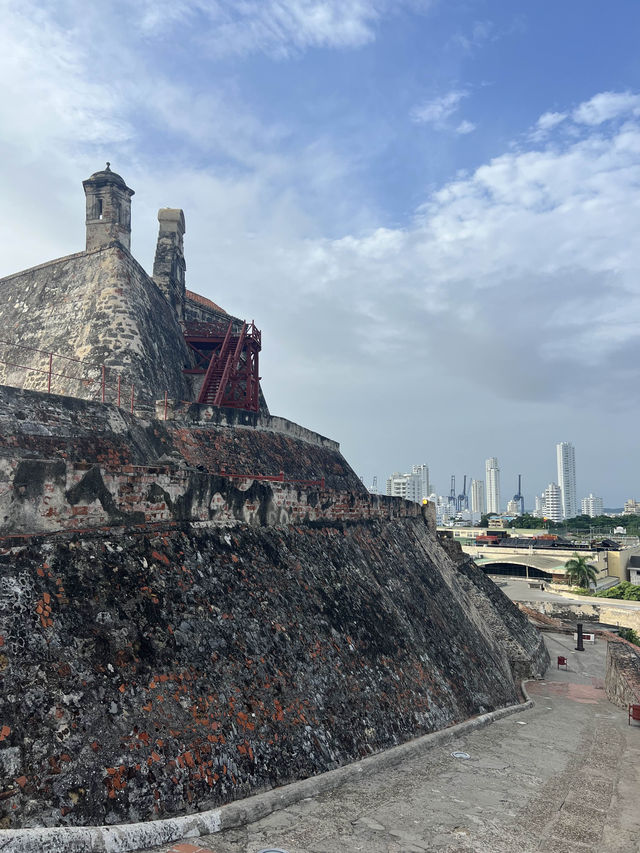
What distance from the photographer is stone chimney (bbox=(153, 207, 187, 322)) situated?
2430 centimetres

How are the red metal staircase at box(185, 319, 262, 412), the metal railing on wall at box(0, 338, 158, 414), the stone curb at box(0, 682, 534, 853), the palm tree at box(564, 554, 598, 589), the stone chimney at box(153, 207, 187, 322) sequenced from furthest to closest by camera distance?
the palm tree at box(564, 554, 598, 589) < the stone chimney at box(153, 207, 187, 322) < the red metal staircase at box(185, 319, 262, 412) < the metal railing on wall at box(0, 338, 158, 414) < the stone curb at box(0, 682, 534, 853)

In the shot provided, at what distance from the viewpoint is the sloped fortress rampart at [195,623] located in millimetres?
4840

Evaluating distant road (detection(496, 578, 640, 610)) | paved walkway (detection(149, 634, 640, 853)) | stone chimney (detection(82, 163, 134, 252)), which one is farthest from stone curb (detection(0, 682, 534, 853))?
distant road (detection(496, 578, 640, 610))

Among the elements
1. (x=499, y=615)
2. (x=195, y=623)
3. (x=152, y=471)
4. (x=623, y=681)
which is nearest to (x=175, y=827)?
(x=195, y=623)

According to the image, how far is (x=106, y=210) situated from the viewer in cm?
2097

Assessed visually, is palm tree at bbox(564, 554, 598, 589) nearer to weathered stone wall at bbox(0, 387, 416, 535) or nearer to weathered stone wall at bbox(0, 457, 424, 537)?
weathered stone wall at bbox(0, 387, 416, 535)

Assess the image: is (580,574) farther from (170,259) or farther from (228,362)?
(170,259)

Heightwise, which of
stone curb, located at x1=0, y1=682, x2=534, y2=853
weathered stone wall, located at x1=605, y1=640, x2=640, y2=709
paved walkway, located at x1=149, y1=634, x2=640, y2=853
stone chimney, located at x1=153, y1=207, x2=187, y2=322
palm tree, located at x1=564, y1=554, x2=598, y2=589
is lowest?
palm tree, located at x1=564, y1=554, x2=598, y2=589

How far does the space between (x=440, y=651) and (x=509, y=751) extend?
2.58 m

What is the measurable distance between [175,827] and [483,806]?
3773 millimetres

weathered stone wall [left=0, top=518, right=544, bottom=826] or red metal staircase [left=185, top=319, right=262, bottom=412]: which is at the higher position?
red metal staircase [left=185, top=319, right=262, bottom=412]

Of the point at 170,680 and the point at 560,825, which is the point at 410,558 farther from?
the point at 170,680

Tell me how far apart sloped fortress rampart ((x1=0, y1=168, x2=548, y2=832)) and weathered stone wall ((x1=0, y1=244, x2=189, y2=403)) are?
156cm

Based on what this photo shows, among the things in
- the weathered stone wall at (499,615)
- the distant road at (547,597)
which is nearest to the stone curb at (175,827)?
the weathered stone wall at (499,615)
